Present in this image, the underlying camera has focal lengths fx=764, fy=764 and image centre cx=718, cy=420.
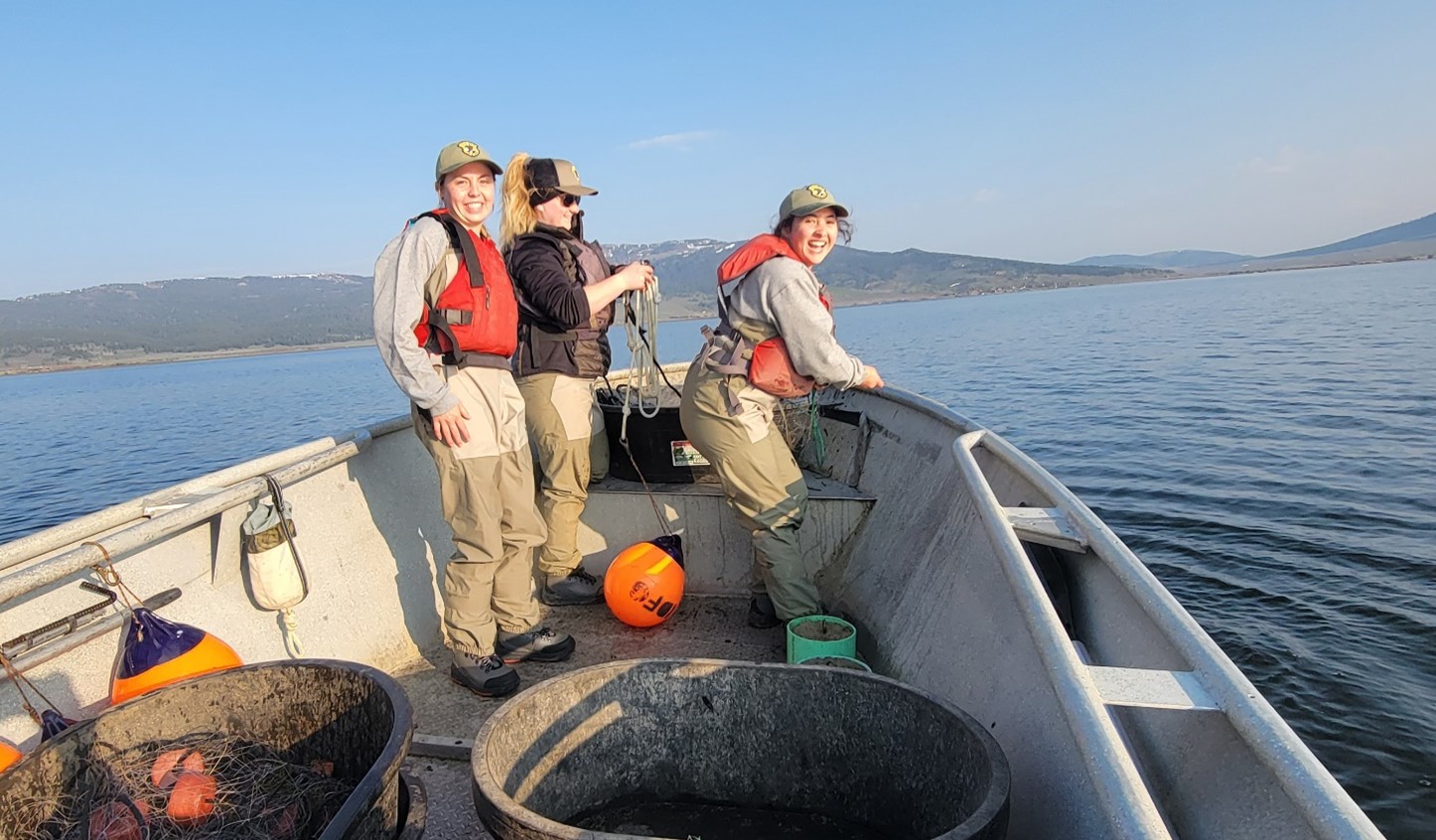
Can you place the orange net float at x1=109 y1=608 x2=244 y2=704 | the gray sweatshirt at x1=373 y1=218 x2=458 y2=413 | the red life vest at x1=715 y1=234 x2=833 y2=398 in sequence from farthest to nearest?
the red life vest at x1=715 y1=234 x2=833 y2=398 → the gray sweatshirt at x1=373 y1=218 x2=458 y2=413 → the orange net float at x1=109 y1=608 x2=244 y2=704

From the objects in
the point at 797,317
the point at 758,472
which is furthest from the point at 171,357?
the point at 797,317

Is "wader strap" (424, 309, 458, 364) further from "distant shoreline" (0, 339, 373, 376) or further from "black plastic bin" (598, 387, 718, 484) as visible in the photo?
"distant shoreline" (0, 339, 373, 376)

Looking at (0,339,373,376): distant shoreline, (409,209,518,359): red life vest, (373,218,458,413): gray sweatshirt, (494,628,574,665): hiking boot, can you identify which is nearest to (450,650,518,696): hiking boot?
(494,628,574,665): hiking boot

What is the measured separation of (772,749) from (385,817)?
113 centimetres

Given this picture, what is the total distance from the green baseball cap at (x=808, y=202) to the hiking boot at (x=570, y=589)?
2.34 meters

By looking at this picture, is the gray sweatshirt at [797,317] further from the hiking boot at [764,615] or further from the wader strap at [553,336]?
the hiking boot at [764,615]

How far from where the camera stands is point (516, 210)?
3666 mm

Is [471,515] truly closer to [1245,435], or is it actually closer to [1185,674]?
[1185,674]

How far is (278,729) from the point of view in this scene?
7.68ft

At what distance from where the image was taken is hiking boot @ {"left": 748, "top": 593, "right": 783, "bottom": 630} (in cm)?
401

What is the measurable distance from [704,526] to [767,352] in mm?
1509

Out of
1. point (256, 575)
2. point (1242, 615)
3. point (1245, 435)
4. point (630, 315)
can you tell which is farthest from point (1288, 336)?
point (256, 575)

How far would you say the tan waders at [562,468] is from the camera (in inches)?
154

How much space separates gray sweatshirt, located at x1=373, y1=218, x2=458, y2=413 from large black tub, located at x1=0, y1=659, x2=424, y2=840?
1075mm
